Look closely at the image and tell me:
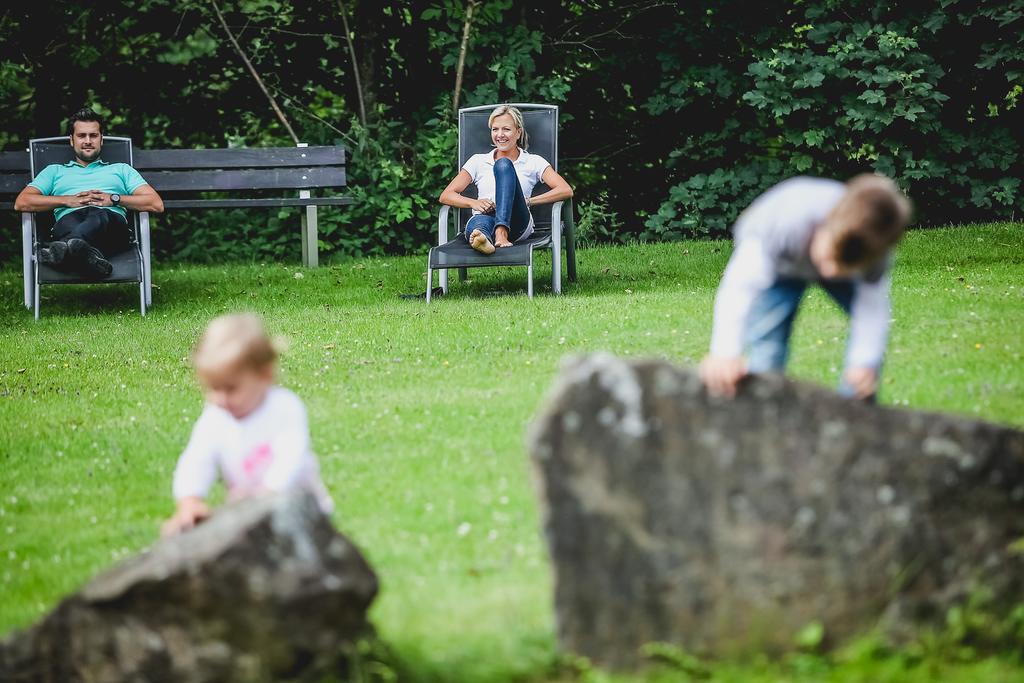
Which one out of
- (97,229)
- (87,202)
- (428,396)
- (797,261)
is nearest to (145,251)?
(97,229)

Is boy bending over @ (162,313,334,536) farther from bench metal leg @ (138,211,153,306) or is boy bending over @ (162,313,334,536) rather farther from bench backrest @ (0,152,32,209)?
bench backrest @ (0,152,32,209)

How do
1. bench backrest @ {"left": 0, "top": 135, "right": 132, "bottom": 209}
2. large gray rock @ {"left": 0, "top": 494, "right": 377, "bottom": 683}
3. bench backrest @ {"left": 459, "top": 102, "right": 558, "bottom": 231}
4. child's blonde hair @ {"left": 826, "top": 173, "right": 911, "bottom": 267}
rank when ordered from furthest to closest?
bench backrest @ {"left": 459, "top": 102, "right": 558, "bottom": 231}, bench backrest @ {"left": 0, "top": 135, "right": 132, "bottom": 209}, child's blonde hair @ {"left": 826, "top": 173, "right": 911, "bottom": 267}, large gray rock @ {"left": 0, "top": 494, "right": 377, "bottom": 683}

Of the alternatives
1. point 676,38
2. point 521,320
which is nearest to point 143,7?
point 676,38

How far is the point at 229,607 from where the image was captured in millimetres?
3195

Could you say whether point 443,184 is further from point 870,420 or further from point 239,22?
point 870,420

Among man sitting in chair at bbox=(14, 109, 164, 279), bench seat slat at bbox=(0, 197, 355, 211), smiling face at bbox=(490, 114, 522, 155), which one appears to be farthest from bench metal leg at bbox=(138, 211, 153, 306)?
smiling face at bbox=(490, 114, 522, 155)

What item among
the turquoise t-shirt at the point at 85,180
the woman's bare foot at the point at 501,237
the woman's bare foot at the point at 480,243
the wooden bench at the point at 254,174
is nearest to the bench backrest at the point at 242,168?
the wooden bench at the point at 254,174

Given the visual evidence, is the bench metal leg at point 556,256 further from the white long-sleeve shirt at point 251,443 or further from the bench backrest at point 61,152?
the white long-sleeve shirt at point 251,443

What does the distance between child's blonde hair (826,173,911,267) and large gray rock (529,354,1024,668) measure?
0.47 metres

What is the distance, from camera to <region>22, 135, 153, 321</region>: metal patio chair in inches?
427

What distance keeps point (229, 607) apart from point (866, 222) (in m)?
2.04

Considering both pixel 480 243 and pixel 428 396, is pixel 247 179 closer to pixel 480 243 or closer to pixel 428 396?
pixel 480 243

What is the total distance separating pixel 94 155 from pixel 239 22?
4970mm

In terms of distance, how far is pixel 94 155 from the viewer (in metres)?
11.9
